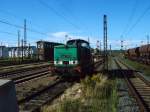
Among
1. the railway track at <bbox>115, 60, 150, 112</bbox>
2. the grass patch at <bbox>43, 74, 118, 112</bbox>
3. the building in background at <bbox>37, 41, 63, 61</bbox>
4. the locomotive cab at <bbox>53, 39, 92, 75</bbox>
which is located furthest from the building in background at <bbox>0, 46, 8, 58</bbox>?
the grass patch at <bbox>43, 74, 118, 112</bbox>

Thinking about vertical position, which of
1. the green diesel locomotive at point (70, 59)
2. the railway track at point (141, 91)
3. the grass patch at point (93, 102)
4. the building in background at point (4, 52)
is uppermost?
the building in background at point (4, 52)

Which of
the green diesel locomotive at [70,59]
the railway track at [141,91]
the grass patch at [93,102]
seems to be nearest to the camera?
the grass patch at [93,102]

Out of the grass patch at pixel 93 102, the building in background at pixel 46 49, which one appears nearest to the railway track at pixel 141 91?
the grass patch at pixel 93 102

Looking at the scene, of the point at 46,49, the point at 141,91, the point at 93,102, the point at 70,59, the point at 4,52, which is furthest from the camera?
the point at 4,52

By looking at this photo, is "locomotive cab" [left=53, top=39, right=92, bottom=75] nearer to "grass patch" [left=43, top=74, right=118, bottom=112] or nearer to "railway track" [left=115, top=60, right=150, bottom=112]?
"railway track" [left=115, top=60, right=150, bottom=112]

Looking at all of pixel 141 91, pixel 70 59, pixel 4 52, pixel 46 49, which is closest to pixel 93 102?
pixel 141 91

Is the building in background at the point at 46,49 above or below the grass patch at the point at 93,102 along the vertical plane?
above

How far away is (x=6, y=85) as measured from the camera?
660 centimetres

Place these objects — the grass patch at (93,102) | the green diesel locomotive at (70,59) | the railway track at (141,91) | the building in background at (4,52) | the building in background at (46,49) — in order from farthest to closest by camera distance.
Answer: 1. the building in background at (4,52)
2. the building in background at (46,49)
3. the green diesel locomotive at (70,59)
4. the railway track at (141,91)
5. the grass patch at (93,102)

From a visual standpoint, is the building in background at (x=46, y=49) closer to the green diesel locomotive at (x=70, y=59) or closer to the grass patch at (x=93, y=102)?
the green diesel locomotive at (x=70, y=59)

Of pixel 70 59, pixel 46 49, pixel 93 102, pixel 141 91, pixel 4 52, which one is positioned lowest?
pixel 141 91

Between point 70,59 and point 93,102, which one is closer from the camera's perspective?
point 93,102

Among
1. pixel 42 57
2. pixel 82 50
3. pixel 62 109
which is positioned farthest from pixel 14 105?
pixel 42 57

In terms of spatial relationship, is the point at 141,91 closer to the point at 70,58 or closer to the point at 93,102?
the point at 93,102
